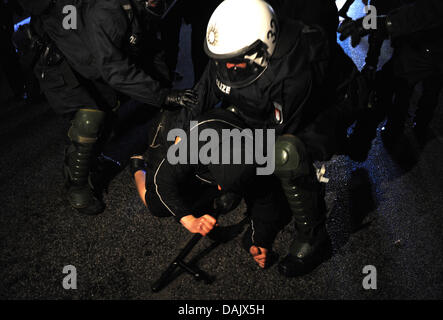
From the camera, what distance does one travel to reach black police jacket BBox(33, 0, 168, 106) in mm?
2145

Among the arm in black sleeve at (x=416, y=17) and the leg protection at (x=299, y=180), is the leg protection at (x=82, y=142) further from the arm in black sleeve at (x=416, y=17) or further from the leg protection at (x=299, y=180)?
the arm in black sleeve at (x=416, y=17)

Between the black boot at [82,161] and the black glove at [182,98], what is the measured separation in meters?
0.58

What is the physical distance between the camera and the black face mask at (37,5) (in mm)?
2229

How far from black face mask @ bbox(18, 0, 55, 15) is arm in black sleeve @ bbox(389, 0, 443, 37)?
2.36 metres

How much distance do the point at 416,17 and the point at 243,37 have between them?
53.8 inches

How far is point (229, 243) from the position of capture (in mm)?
2320

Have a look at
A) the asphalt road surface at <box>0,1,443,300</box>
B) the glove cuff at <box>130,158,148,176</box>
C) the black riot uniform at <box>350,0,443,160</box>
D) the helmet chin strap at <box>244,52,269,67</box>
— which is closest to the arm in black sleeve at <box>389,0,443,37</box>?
the black riot uniform at <box>350,0,443,160</box>

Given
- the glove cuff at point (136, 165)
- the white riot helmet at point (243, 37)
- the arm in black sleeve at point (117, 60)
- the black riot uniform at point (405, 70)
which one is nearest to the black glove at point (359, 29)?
the black riot uniform at point (405, 70)

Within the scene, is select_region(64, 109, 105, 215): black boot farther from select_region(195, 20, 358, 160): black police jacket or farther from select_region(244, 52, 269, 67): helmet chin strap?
select_region(244, 52, 269, 67): helmet chin strap

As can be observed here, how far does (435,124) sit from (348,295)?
2067 millimetres

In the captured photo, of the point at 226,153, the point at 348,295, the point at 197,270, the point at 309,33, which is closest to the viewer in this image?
the point at 226,153
